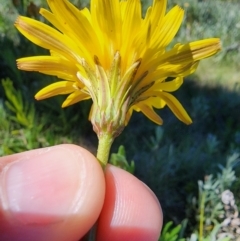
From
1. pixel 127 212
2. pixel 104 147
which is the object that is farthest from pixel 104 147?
pixel 127 212

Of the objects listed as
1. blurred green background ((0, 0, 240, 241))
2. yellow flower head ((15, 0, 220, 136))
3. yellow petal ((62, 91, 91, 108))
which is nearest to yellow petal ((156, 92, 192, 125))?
yellow flower head ((15, 0, 220, 136))

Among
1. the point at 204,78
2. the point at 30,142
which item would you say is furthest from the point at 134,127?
the point at 204,78

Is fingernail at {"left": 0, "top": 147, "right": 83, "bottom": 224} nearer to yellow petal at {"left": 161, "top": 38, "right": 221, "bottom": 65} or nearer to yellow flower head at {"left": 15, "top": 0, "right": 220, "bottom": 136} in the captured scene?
yellow flower head at {"left": 15, "top": 0, "right": 220, "bottom": 136}

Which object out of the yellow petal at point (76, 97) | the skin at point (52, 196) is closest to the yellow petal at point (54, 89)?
the yellow petal at point (76, 97)

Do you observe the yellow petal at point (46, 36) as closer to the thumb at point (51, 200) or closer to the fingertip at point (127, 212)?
the thumb at point (51, 200)

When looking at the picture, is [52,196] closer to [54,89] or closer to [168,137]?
[54,89]
